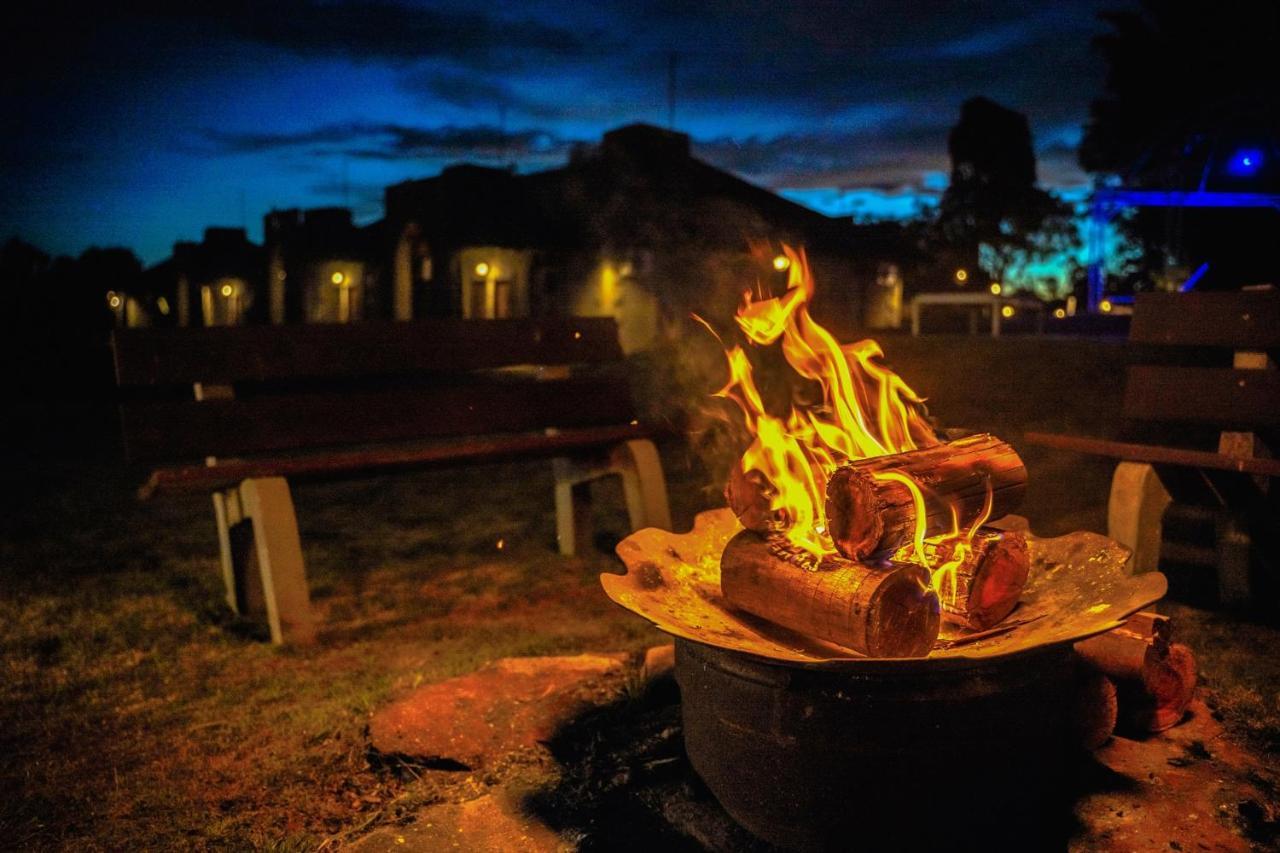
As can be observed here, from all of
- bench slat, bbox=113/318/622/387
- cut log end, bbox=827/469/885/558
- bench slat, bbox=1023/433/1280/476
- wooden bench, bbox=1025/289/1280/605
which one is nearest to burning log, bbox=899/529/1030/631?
cut log end, bbox=827/469/885/558

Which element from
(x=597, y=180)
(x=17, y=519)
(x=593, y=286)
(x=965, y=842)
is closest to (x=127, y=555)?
(x=17, y=519)

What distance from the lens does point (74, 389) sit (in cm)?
1856

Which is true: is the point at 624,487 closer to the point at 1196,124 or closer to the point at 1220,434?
the point at 1220,434

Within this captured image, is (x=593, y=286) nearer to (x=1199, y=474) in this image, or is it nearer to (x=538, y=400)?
(x=538, y=400)

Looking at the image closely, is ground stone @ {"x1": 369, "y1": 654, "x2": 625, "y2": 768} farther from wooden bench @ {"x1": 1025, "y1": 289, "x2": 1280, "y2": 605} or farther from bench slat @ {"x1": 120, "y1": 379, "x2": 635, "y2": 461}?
wooden bench @ {"x1": 1025, "y1": 289, "x2": 1280, "y2": 605}

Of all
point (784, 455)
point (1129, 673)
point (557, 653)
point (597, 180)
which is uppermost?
point (597, 180)

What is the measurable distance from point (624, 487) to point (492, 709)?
2.27 metres

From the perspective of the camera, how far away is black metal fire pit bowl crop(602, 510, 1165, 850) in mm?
2180

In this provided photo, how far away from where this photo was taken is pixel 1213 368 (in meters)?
4.25

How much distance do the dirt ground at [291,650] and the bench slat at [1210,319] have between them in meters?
1.20

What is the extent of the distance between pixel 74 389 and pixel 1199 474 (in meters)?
19.7

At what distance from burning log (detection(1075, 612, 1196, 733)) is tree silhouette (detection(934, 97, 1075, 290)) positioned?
3923 cm

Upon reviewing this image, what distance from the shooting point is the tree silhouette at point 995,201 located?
38.2 meters

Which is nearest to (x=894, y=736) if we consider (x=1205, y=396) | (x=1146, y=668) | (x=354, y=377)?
(x=1146, y=668)
